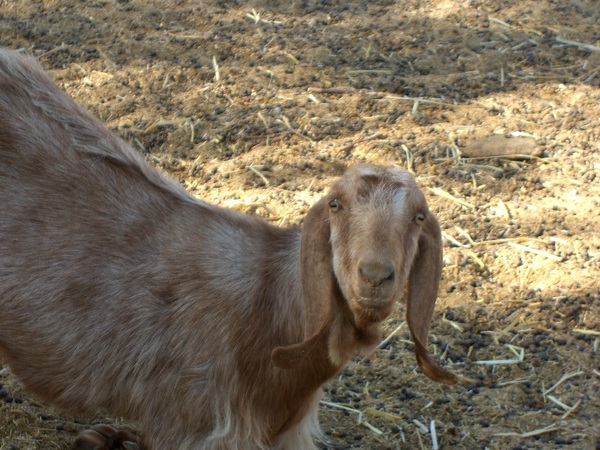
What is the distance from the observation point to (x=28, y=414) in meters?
4.46

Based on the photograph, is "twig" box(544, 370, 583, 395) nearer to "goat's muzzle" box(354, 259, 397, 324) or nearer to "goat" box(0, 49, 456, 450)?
"goat" box(0, 49, 456, 450)

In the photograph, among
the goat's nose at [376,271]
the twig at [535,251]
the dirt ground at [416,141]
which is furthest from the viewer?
the twig at [535,251]

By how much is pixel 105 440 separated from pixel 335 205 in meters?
1.61

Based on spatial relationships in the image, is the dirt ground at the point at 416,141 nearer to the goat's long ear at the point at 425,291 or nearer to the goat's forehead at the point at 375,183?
the goat's long ear at the point at 425,291

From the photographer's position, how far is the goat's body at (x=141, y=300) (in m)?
3.72

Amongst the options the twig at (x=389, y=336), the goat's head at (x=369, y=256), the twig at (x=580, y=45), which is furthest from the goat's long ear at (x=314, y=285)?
the twig at (x=580, y=45)

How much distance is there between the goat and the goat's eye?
Answer: 82 millimetres

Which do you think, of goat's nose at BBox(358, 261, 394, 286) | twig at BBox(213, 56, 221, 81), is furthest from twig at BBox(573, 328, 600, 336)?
twig at BBox(213, 56, 221, 81)

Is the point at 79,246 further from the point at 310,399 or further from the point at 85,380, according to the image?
the point at 310,399

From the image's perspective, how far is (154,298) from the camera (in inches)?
150

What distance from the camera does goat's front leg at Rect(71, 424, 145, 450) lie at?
4.15m

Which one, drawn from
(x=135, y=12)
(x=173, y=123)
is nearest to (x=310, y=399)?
(x=173, y=123)

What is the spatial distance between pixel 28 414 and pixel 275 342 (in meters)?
1.44

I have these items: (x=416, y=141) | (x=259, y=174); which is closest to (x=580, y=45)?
(x=416, y=141)
